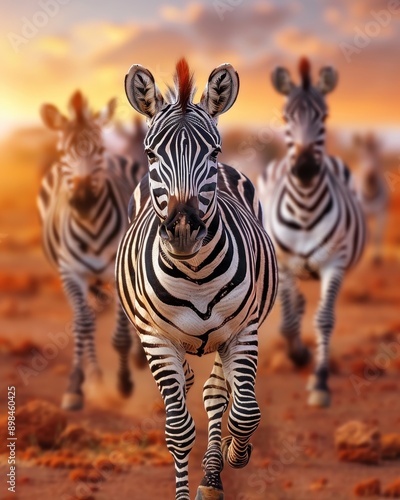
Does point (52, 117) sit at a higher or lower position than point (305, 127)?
higher

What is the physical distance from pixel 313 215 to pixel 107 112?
249 cm

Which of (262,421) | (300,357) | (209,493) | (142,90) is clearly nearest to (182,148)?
(142,90)

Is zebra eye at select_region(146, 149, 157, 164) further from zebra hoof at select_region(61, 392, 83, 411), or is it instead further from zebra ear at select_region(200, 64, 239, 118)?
zebra hoof at select_region(61, 392, 83, 411)

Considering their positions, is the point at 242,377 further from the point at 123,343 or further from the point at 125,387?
the point at 125,387

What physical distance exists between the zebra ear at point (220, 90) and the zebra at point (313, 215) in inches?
172

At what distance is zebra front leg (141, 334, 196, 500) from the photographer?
5805 millimetres

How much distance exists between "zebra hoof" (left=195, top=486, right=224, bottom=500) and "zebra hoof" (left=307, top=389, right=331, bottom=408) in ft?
13.7

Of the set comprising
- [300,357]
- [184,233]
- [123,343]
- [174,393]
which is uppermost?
[184,233]

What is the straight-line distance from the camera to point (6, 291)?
65.1ft

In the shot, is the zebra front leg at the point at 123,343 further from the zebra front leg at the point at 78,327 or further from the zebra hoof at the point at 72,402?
the zebra hoof at the point at 72,402

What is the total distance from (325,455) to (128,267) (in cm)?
356

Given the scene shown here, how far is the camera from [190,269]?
5.57 metres

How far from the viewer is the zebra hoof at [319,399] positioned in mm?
10359

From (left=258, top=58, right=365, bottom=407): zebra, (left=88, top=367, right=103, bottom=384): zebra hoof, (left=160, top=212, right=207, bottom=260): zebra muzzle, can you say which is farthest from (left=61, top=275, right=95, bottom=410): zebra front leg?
(left=160, top=212, right=207, bottom=260): zebra muzzle
